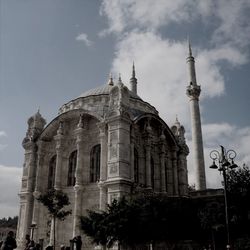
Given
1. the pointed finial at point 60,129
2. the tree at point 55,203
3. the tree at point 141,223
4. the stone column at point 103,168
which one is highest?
the pointed finial at point 60,129

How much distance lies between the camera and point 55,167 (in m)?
28.7

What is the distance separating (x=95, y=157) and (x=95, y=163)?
18.3 inches

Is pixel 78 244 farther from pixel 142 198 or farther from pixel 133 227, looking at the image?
pixel 142 198

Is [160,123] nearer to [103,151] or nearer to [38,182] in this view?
[103,151]

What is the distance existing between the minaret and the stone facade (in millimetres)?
2840

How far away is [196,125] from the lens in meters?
36.1

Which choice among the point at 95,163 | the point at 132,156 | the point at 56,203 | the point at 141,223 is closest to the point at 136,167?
the point at 132,156

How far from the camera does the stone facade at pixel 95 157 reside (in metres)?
24.5

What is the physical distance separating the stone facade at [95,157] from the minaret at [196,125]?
2.84 metres

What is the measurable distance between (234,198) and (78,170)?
11471 mm

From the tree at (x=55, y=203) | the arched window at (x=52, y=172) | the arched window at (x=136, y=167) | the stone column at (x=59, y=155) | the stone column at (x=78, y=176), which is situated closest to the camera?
the tree at (x=55, y=203)

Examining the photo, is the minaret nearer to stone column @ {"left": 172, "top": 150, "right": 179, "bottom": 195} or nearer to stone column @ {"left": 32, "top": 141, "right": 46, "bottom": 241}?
stone column @ {"left": 172, "top": 150, "right": 179, "bottom": 195}

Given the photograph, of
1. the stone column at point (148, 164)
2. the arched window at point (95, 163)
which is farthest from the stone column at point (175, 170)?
the arched window at point (95, 163)

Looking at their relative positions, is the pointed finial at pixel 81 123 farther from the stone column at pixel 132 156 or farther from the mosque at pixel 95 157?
the stone column at pixel 132 156
